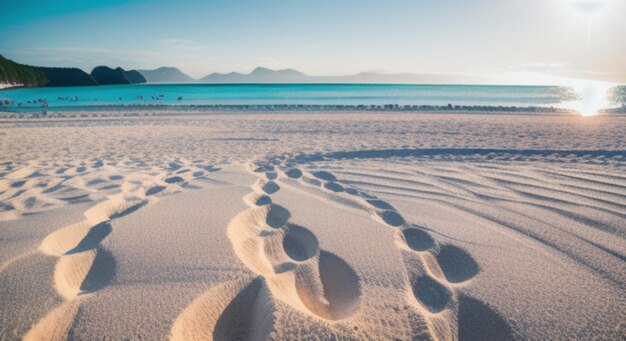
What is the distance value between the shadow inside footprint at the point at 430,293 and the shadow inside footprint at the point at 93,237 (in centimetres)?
157

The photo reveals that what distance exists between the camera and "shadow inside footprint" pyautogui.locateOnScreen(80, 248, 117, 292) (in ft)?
4.34

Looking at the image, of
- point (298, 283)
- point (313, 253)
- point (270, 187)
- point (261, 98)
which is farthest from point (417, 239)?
point (261, 98)

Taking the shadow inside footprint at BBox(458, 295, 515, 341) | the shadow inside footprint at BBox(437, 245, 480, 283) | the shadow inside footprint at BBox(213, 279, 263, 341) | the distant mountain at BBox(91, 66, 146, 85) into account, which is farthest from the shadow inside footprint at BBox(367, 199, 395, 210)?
the distant mountain at BBox(91, 66, 146, 85)

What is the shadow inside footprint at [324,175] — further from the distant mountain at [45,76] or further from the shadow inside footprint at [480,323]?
the distant mountain at [45,76]

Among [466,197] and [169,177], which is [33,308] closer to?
[169,177]

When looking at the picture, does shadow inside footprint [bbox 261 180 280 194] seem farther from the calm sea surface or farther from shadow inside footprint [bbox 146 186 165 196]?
the calm sea surface

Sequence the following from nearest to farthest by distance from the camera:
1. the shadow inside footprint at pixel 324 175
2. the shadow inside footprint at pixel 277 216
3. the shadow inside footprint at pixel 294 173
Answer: the shadow inside footprint at pixel 277 216, the shadow inside footprint at pixel 324 175, the shadow inside footprint at pixel 294 173

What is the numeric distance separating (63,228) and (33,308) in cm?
78

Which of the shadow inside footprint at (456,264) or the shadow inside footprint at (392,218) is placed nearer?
the shadow inside footprint at (456,264)

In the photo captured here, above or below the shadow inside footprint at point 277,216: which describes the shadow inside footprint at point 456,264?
above

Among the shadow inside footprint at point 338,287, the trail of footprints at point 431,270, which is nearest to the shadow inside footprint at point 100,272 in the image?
the shadow inside footprint at point 338,287

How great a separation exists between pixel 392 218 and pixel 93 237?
174cm

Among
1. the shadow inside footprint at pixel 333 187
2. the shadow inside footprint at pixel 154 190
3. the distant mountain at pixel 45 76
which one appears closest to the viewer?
the shadow inside footprint at pixel 154 190

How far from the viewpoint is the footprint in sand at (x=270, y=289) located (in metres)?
1.10
